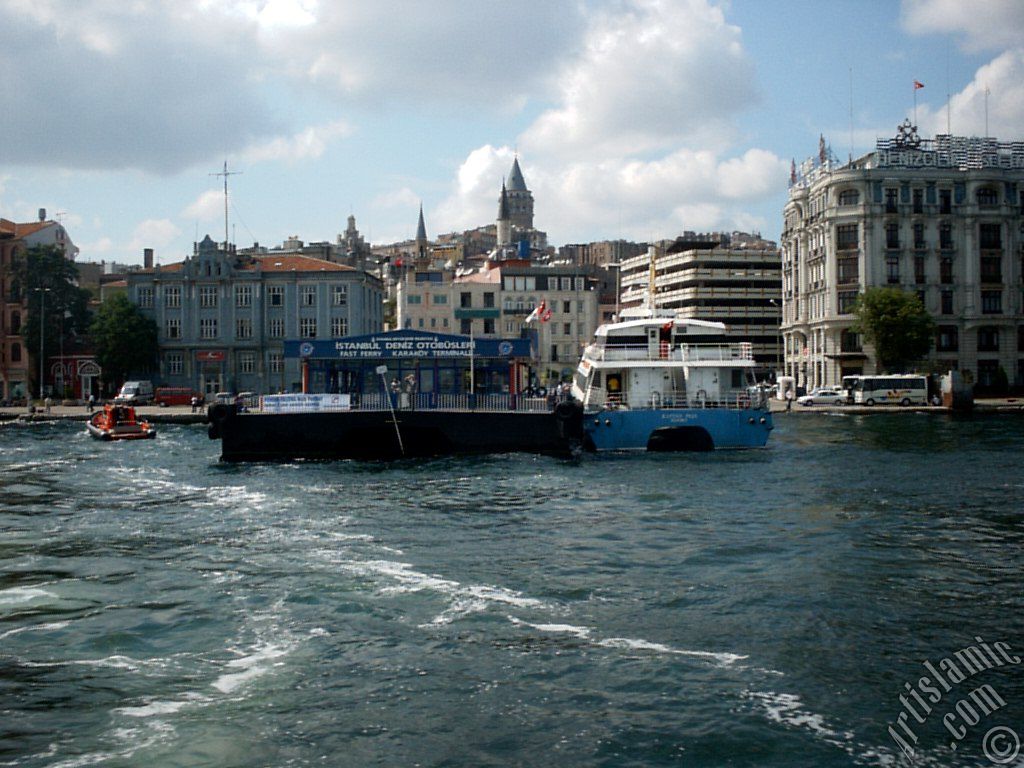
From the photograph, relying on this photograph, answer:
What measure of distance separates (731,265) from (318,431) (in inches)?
3195

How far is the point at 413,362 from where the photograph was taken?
46281 mm

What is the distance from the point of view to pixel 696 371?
142ft

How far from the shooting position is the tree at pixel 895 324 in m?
78.2

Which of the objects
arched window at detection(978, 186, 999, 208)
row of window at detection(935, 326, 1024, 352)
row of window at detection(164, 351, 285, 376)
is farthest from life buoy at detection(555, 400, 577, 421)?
arched window at detection(978, 186, 999, 208)

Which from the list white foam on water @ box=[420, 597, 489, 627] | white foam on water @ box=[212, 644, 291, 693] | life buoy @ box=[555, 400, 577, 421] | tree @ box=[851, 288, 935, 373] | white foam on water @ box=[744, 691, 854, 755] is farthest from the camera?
tree @ box=[851, 288, 935, 373]

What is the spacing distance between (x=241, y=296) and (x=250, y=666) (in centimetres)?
8041

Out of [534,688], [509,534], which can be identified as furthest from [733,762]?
[509,534]

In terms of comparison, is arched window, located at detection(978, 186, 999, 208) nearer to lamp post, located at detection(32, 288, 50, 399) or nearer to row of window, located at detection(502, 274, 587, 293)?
row of window, located at detection(502, 274, 587, 293)

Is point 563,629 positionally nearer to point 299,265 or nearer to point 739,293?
point 299,265

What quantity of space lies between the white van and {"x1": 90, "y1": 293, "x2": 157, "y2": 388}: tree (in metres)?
2.11

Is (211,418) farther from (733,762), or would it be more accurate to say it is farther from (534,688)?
(733,762)

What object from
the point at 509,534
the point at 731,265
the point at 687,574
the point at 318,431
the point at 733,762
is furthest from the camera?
the point at 731,265

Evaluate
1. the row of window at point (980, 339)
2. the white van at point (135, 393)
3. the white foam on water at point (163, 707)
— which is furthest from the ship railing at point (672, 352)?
the white van at point (135, 393)

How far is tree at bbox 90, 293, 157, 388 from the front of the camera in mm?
86125
